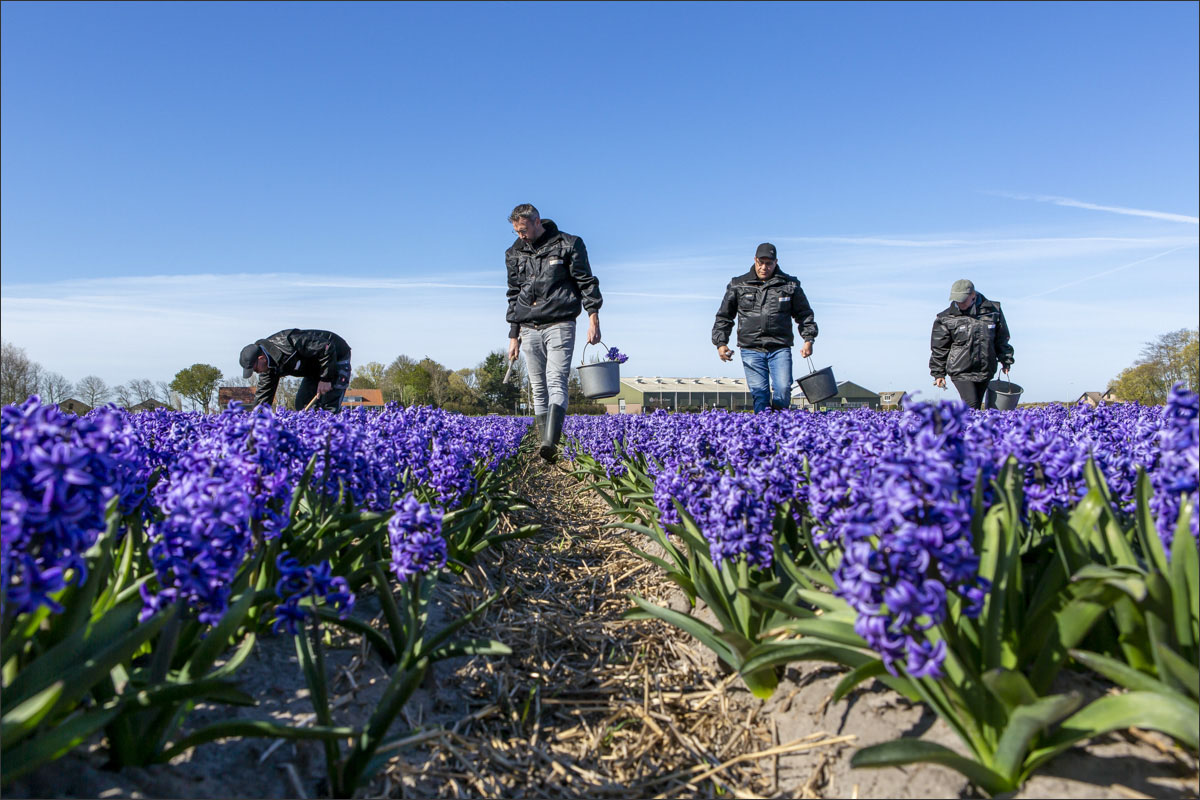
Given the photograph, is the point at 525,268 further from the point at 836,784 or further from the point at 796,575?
the point at 836,784

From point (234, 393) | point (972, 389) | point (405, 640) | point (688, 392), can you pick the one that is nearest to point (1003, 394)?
point (972, 389)

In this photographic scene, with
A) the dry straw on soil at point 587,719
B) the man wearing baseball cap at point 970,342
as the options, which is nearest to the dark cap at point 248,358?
the dry straw on soil at point 587,719

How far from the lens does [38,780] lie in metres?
1.72

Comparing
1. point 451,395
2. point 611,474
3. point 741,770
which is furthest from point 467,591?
point 451,395

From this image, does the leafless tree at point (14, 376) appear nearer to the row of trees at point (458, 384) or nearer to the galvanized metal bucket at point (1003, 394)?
the row of trees at point (458, 384)

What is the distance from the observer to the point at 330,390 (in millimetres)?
9891

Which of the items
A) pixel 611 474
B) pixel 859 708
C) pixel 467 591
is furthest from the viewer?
pixel 611 474

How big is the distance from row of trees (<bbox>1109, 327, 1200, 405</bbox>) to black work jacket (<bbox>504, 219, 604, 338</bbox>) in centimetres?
5004

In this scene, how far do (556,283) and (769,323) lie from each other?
8.76 feet

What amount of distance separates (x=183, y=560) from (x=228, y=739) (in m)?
0.68

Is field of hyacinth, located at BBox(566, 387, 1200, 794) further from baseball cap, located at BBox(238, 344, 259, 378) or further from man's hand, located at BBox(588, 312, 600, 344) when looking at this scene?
baseball cap, located at BBox(238, 344, 259, 378)

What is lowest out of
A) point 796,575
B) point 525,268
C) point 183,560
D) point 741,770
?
point 741,770

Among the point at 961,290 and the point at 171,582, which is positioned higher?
the point at 961,290

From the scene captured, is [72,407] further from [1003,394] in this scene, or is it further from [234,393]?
[1003,394]
